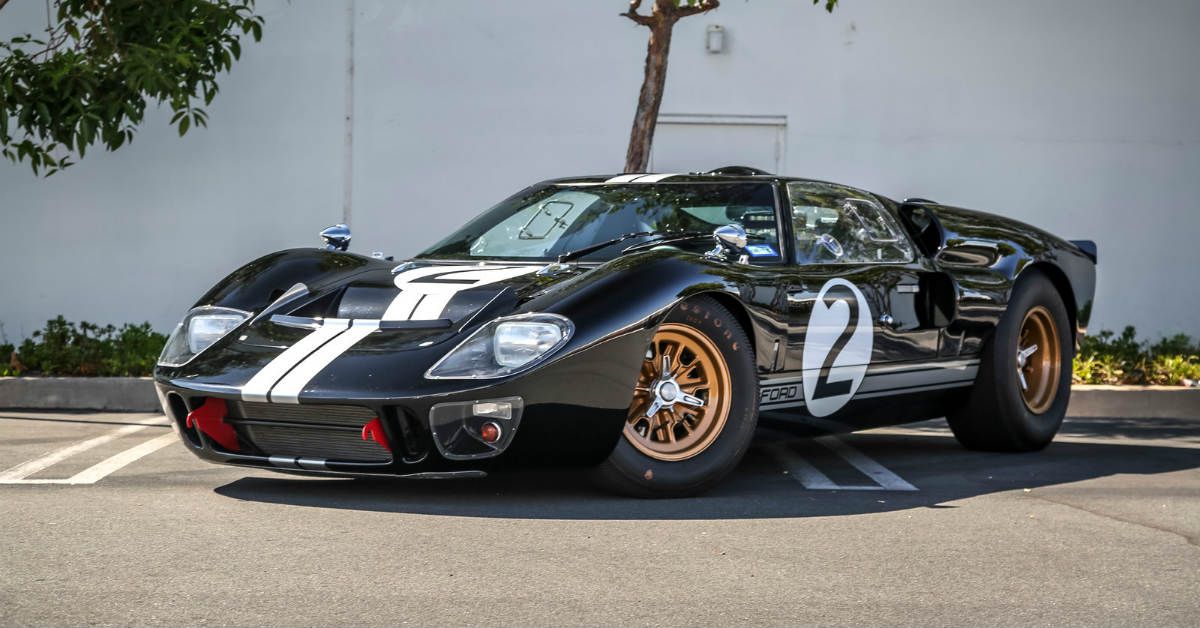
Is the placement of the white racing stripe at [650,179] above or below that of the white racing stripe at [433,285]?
above

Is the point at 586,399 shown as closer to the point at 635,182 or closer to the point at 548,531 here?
the point at 548,531

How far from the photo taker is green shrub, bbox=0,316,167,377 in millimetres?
9102

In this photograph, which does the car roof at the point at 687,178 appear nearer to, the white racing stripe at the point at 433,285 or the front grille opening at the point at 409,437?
the white racing stripe at the point at 433,285

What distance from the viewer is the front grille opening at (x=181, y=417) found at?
17.3ft

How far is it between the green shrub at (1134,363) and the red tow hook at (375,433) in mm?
5586

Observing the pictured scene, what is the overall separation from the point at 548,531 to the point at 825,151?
7396 millimetres

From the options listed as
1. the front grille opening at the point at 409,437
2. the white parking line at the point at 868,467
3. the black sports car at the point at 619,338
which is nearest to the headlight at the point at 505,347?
the black sports car at the point at 619,338

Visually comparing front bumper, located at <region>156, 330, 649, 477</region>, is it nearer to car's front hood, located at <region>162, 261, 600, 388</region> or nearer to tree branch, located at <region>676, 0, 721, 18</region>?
car's front hood, located at <region>162, 261, 600, 388</region>

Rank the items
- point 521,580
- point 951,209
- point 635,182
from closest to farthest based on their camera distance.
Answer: point 521,580
point 635,182
point 951,209

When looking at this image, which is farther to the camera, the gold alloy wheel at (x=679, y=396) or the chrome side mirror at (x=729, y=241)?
the chrome side mirror at (x=729, y=241)

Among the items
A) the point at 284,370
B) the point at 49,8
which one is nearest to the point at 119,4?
the point at 49,8

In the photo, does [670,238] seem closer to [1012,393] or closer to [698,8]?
[1012,393]

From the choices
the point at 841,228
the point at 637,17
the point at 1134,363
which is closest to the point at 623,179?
the point at 841,228

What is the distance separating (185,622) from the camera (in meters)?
3.61
